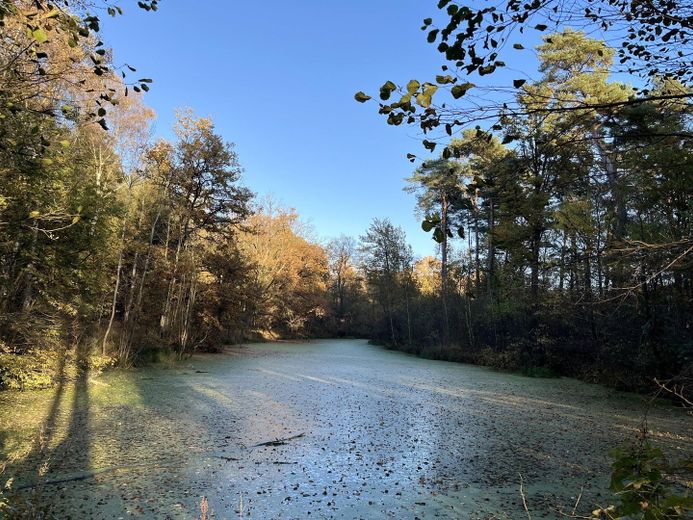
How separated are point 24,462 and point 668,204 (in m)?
7.59

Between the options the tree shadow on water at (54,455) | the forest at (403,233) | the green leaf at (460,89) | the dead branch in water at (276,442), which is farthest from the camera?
the dead branch in water at (276,442)

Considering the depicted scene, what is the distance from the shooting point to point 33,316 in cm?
589

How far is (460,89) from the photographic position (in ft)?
3.72

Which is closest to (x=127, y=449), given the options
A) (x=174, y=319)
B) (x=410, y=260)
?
(x=174, y=319)

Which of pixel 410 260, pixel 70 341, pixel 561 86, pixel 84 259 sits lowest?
pixel 70 341

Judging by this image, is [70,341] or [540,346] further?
[540,346]

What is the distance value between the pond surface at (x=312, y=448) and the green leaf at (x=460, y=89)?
180 centimetres

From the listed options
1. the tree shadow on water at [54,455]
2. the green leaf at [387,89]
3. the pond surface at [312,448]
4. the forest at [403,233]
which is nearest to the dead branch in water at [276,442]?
the pond surface at [312,448]

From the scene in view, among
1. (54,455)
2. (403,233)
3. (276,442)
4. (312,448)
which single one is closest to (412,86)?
(312,448)

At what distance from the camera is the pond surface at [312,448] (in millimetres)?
2965

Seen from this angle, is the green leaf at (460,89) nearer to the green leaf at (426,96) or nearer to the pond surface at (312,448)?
the green leaf at (426,96)

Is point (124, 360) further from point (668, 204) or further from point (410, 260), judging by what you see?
point (410, 260)

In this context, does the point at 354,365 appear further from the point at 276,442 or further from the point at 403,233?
the point at 403,233

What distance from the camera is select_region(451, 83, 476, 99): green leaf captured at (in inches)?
44.7
